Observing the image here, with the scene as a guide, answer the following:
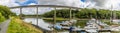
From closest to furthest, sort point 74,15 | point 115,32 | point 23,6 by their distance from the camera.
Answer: point 115,32, point 23,6, point 74,15

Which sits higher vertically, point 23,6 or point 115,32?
point 23,6

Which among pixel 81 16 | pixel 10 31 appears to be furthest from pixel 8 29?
pixel 81 16

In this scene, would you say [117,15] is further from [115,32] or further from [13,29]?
[13,29]

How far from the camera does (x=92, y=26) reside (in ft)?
75.5

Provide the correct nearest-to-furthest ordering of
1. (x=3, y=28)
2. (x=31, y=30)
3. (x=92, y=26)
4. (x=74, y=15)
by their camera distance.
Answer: (x=3, y=28) < (x=31, y=30) < (x=92, y=26) < (x=74, y=15)

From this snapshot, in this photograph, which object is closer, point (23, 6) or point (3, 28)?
point (3, 28)

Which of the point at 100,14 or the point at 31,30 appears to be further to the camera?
the point at 100,14

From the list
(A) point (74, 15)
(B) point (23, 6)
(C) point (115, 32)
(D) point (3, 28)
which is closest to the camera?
(D) point (3, 28)

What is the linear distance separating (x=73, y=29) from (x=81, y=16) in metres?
14.2

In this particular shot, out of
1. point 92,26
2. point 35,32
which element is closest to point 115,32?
point 92,26

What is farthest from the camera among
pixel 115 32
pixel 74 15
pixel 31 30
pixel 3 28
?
pixel 74 15

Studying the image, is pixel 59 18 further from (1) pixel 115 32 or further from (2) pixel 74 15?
(1) pixel 115 32

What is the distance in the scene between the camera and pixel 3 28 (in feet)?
25.3

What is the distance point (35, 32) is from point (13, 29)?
77cm
